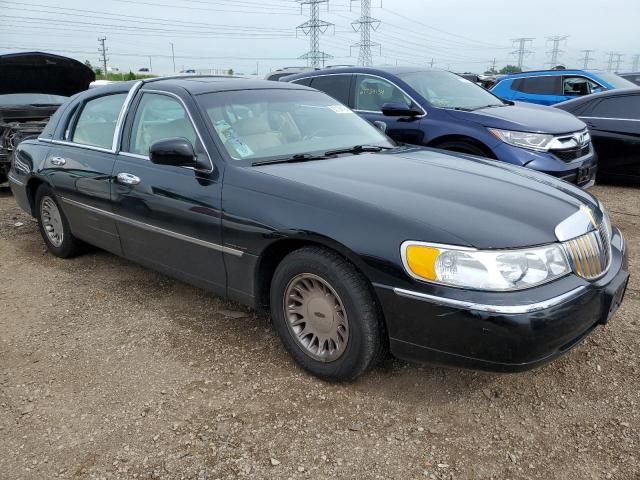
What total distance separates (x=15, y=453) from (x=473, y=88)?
6.27 metres

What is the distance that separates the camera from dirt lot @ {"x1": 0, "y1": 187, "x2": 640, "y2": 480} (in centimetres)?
229

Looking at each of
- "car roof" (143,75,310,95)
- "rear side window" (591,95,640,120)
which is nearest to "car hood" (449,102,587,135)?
"rear side window" (591,95,640,120)

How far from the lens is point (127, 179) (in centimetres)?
366

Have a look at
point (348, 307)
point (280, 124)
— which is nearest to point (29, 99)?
point (280, 124)

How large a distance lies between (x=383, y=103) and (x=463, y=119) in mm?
1068

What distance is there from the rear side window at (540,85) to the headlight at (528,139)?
253 inches

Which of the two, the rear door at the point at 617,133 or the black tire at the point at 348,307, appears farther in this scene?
the rear door at the point at 617,133

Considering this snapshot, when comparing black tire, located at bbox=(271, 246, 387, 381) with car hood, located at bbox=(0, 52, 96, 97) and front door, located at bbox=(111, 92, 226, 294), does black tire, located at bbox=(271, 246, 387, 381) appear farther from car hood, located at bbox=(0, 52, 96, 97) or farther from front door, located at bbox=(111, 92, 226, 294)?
car hood, located at bbox=(0, 52, 96, 97)

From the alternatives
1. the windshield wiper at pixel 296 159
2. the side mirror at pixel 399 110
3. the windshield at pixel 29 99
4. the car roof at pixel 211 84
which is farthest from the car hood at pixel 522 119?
the windshield at pixel 29 99

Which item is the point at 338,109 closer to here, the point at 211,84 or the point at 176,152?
the point at 211,84

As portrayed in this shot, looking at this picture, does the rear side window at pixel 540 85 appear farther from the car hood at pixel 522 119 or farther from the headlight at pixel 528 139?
the headlight at pixel 528 139

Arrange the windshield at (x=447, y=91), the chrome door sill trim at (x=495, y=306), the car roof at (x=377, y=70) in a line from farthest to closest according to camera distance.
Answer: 1. the car roof at (x=377, y=70)
2. the windshield at (x=447, y=91)
3. the chrome door sill trim at (x=495, y=306)

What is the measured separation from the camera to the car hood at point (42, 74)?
284 inches

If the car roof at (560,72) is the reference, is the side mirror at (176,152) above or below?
below
